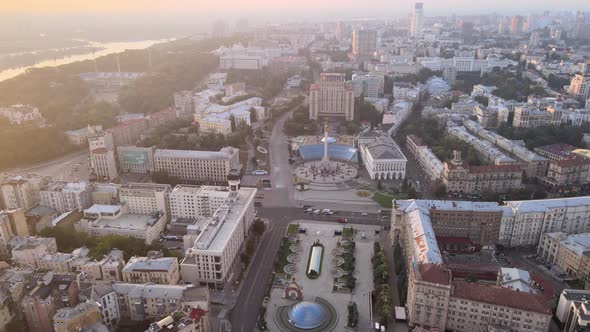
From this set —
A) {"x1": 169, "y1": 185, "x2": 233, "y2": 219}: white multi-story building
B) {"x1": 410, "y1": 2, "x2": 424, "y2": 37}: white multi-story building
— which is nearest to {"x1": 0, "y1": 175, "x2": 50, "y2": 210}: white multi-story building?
Answer: {"x1": 169, "y1": 185, "x2": 233, "y2": 219}: white multi-story building

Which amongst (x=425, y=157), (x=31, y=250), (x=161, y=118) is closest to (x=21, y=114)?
(x=161, y=118)

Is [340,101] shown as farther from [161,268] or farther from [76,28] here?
[76,28]

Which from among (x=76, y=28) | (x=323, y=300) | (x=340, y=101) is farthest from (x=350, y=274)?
(x=76, y=28)

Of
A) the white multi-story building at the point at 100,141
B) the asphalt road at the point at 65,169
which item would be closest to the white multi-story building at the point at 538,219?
the white multi-story building at the point at 100,141

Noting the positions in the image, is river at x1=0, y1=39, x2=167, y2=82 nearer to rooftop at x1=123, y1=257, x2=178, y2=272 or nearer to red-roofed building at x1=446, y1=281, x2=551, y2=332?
rooftop at x1=123, y1=257, x2=178, y2=272

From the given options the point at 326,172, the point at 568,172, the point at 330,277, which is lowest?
the point at 330,277

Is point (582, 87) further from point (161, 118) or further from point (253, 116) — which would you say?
point (161, 118)
